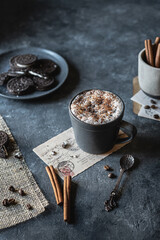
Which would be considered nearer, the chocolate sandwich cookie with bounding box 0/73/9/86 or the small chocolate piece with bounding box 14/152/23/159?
the small chocolate piece with bounding box 14/152/23/159

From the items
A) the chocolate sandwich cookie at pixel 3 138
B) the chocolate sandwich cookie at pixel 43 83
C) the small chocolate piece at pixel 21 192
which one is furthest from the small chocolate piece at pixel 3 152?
the chocolate sandwich cookie at pixel 43 83

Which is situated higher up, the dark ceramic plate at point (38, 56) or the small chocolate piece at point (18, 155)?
the dark ceramic plate at point (38, 56)

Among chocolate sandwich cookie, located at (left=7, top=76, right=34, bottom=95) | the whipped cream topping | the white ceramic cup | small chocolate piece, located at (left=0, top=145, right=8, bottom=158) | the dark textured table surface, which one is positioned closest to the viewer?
the dark textured table surface

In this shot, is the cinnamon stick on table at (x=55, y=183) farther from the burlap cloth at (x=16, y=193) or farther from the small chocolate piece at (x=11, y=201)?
the small chocolate piece at (x=11, y=201)

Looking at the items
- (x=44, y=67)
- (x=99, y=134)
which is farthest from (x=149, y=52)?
(x=44, y=67)

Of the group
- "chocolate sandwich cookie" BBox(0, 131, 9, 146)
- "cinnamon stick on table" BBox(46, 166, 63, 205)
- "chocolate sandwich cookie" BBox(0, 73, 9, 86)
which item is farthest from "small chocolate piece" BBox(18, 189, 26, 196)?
"chocolate sandwich cookie" BBox(0, 73, 9, 86)

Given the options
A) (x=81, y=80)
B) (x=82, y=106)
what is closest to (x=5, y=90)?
(x=81, y=80)

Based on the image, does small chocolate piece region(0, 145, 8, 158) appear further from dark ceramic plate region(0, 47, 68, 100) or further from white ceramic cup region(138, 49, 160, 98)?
white ceramic cup region(138, 49, 160, 98)
